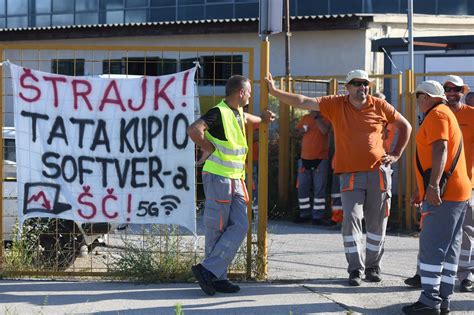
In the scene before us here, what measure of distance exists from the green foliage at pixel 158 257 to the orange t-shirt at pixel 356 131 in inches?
66.5

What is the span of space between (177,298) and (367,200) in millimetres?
2041

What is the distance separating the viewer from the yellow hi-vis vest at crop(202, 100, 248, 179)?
293 inches

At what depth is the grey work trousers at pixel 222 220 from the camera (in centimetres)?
748

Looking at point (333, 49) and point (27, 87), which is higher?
point (333, 49)

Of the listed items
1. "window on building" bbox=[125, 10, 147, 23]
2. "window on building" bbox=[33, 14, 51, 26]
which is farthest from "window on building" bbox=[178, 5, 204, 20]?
"window on building" bbox=[33, 14, 51, 26]

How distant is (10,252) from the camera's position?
8.33 meters

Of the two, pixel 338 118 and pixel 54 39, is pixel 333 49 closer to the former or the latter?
pixel 54 39

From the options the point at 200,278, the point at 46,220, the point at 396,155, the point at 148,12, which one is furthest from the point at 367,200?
the point at 148,12

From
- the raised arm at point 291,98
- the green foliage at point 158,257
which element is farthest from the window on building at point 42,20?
the raised arm at point 291,98

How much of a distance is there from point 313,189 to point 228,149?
6095mm

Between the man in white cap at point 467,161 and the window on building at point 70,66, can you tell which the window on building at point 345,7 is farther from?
the man in white cap at point 467,161

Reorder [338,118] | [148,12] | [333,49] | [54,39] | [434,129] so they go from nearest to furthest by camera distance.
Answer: [434,129]
[338,118]
[333,49]
[54,39]
[148,12]

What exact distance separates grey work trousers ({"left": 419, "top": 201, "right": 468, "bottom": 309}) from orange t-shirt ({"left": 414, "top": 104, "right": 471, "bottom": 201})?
0.33 feet

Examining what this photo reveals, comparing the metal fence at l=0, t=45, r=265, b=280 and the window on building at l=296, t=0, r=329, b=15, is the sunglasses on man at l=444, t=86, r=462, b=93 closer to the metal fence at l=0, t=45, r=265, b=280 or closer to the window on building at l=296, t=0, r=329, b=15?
the metal fence at l=0, t=45, r=265, b=280
